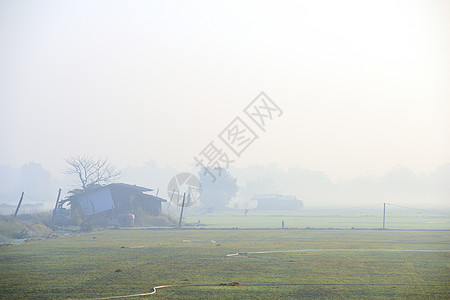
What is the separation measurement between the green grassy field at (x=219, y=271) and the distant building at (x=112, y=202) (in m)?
23.7

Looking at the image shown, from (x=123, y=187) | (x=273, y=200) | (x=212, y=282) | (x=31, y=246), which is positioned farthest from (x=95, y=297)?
(x=273, y=200)

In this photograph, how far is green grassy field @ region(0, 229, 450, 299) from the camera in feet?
39.5

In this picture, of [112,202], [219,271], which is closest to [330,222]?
[112,202]

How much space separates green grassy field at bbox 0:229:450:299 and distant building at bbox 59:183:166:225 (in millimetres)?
23693

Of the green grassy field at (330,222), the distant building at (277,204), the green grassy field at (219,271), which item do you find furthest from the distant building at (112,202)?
the distant building at (277,204)

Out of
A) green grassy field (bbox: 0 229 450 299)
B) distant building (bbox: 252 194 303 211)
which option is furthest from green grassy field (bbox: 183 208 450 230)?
distant building (bbox: 252 194 303 211)

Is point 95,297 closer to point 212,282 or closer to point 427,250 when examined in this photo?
point 212,282

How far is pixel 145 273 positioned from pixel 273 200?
9850 centimetres

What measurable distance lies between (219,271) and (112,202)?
112ft

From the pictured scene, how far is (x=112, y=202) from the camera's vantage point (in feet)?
159

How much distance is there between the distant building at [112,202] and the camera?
47875mm

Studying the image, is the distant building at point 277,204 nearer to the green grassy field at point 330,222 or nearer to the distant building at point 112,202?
the green grassy field at point 330,222

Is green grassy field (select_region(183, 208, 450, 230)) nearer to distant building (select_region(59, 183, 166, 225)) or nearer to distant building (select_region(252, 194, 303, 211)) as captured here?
distant building (select_region(59, 183, 166, 225))

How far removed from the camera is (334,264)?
56.6ft
